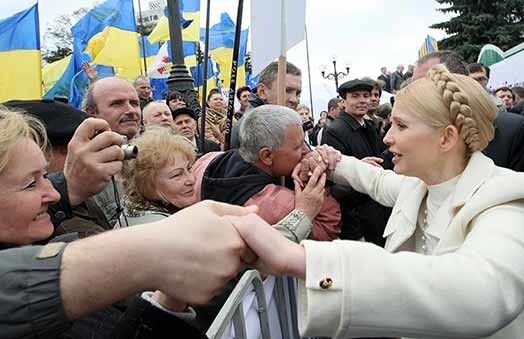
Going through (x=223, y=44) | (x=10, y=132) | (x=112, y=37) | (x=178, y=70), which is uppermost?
(x=223, y=44)

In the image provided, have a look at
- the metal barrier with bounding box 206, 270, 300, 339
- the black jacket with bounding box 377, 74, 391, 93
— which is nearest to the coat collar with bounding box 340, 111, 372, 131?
the metal barrier with bounding box 206, 270, 300, 339

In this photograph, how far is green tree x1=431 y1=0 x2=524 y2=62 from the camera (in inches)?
1027

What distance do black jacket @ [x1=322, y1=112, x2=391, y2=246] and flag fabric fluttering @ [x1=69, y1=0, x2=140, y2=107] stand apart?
4.85m

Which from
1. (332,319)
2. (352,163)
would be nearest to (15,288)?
(332,319)

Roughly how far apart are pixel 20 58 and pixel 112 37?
9.91ft

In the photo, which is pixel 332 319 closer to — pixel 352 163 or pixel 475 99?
pixel 475 99

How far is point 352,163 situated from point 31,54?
3.93 metres

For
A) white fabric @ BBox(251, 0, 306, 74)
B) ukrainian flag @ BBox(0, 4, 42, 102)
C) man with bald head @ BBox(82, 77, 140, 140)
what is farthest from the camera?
ukrainian flag @ BBox(0, 4, 42, 102)

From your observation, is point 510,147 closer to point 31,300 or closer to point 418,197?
point 418,197

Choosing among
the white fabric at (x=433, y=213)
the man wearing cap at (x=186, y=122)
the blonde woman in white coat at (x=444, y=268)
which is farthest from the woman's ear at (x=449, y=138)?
the man wearing cap at (x=186, y=122)

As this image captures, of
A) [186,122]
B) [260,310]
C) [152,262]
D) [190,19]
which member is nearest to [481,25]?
[190,19]

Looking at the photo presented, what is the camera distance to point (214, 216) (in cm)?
107

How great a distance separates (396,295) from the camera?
1174mm

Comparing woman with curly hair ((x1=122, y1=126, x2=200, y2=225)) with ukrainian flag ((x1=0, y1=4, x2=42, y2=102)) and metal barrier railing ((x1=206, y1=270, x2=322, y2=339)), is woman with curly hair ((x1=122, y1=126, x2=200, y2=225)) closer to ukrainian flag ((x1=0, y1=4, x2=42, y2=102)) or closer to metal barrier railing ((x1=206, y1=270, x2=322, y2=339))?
metal barrier railing ((x1=206, y1=270, x2=322, y2=339))
